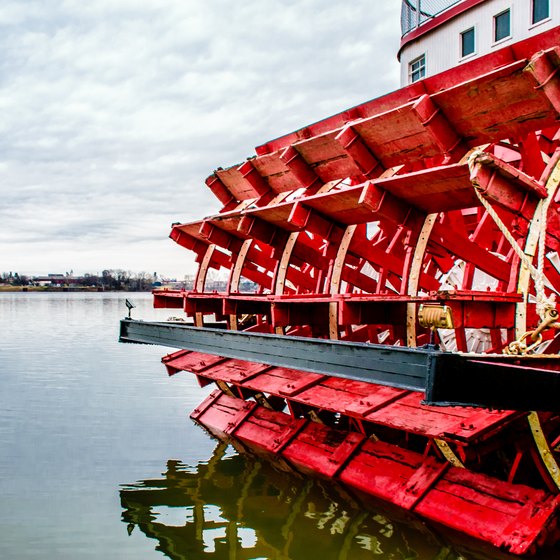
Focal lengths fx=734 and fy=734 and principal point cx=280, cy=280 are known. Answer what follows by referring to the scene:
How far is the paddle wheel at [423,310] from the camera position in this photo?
12.9 ft

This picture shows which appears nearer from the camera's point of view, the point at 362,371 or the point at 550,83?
the point at 362,371

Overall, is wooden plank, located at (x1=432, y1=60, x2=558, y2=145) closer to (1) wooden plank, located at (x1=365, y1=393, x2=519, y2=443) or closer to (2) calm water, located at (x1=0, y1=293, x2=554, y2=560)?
(1) wooden plank, located at (x1=365, y1=393, x2=519, y2=443)

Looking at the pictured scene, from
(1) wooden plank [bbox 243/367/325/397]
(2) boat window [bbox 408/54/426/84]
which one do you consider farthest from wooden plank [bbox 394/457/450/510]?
(2) boat window [bbox 408/54/426/84]

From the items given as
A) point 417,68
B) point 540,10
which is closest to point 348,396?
point 540,10

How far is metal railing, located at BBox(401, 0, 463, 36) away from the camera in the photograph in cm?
1048

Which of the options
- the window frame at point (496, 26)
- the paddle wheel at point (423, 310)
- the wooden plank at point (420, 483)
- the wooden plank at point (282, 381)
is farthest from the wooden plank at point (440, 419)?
the window frame at point (496, 26)

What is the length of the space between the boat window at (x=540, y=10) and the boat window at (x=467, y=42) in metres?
1.04

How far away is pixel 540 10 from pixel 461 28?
1294 millimetres

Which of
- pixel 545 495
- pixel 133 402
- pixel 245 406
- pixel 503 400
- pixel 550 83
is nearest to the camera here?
pixel 503 400

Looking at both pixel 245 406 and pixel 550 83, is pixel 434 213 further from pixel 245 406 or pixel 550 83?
pixel 245 406

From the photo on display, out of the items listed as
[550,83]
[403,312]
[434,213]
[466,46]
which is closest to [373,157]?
[434,213]

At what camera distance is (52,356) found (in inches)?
597

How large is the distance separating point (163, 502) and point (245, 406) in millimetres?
2175

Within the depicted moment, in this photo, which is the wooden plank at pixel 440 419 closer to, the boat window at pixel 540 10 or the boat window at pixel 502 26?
the boat window at pixel 540 10
